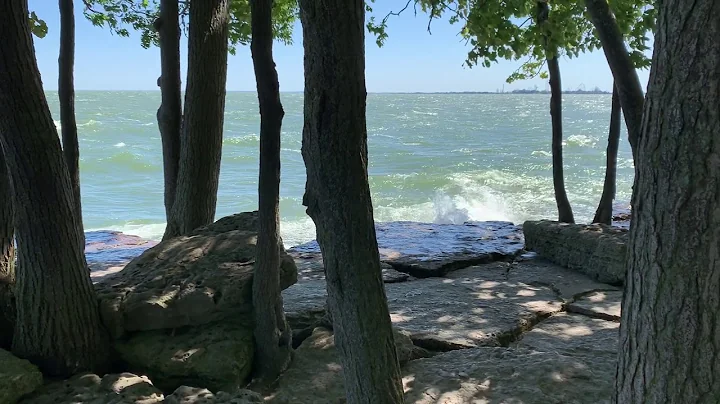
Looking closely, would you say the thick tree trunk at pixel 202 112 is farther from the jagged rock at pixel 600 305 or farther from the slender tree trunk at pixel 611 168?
the slender tree trunk at pixel 611 168

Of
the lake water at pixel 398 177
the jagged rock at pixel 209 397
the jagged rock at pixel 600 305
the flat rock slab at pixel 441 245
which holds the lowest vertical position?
the lake water at pixel 398 177

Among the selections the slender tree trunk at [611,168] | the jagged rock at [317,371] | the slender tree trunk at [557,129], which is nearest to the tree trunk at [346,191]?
the jagged rock at [317,371]

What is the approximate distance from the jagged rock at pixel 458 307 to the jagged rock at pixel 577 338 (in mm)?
135

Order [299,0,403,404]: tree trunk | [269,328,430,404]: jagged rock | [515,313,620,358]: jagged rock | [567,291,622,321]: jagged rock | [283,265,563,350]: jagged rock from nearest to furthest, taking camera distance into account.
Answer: [299,0,403,404]: tree trunk < [269,328,430,404]: jagged rock < [515,313,620,358]: jagged rock < [283,265,563,350]: jagged rock < [567,291,622,321]: jagged rock

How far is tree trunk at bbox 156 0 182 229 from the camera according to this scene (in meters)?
6.48

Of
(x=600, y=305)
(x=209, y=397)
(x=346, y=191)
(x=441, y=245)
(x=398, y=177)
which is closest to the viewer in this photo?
(x=346, y=191)

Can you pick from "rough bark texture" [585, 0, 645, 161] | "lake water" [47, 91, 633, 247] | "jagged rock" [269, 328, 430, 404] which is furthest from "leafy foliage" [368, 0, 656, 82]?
"lake water" [47, 91, 633, 247]

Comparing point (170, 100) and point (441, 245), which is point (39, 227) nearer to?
point (170, 100)

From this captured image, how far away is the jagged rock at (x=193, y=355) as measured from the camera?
3.73 m

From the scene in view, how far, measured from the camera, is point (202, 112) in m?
5.71

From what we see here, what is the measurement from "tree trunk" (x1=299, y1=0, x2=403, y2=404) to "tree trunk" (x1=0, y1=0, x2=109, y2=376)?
5.71 ft

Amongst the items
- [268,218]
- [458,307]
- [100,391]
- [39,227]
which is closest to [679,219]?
[268,218]

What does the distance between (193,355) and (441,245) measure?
4.99 m

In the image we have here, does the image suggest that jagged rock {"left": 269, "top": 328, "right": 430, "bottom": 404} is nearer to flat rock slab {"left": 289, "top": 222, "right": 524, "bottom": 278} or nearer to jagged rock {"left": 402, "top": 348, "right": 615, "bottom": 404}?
jagged rock {"left": 402, "top": 348, "right": 615, "bottom": 404}
